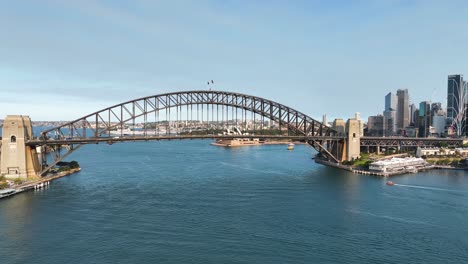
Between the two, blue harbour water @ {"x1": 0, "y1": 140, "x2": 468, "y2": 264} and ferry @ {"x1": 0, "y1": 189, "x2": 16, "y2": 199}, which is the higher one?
ferry @ {"x1": 0, "y1": 189, "x2": 16, "y2": 199}

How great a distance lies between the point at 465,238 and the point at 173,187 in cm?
2632

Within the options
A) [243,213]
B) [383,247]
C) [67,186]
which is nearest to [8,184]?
[67,186]

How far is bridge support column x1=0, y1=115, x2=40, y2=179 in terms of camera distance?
42.9 meters

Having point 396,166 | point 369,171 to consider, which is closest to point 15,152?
point 369,171

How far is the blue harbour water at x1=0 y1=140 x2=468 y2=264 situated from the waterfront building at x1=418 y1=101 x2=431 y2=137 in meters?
104

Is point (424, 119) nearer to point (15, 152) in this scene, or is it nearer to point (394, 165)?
point (394, 165)

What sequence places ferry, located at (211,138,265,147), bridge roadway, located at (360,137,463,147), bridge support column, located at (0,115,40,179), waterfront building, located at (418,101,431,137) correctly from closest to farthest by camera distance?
bridge support column, located at (0,115,40,179) → bridge roadway, located at (360,137,463,147) → ferry, located at (211,138,265,147) → waterfront building, located at (418,101,431,137)

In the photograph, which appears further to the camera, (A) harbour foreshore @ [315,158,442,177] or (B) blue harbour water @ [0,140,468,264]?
(A) harbour foreshore @ [315,158,442,177]

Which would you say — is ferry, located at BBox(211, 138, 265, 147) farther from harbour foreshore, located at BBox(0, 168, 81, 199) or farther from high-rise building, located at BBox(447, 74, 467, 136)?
harbour foreshore, located at BBox(0, 168, 81, 199)

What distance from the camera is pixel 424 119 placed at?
495 ft

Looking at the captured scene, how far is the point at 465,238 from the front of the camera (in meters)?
24.8

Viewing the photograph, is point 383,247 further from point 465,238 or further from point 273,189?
point 273,189

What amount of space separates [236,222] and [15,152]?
29.0m

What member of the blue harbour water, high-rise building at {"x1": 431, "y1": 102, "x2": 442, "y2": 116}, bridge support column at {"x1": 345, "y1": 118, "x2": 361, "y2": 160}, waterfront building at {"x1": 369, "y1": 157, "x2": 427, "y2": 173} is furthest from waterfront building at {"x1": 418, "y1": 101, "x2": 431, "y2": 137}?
the blue harbour water
